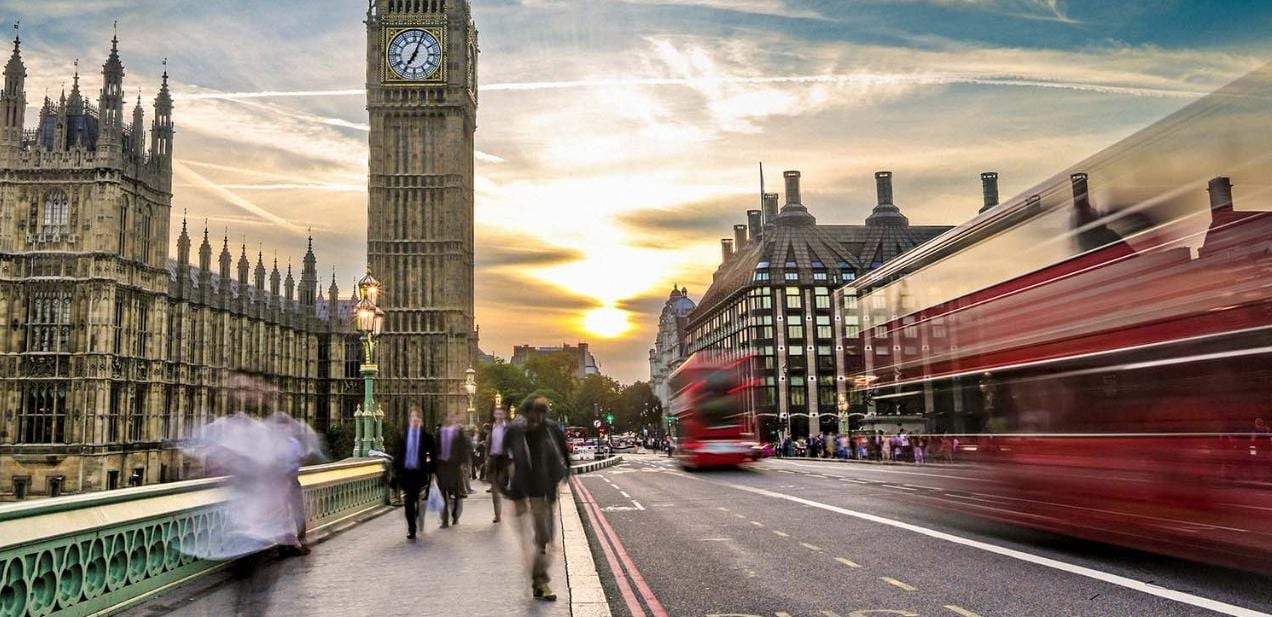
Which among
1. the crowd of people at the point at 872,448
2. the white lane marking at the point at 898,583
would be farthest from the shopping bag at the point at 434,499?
the crowd of people at the point at 872,448

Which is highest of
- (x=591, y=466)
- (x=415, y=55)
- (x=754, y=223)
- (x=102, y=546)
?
(x=415, y=55)

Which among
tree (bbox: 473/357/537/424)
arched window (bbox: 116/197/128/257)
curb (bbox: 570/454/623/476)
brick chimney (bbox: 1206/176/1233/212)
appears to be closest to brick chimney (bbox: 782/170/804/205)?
tree (bbox: 473/357/537/424)

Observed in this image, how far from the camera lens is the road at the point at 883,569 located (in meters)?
8.52

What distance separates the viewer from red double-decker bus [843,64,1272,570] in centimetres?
887

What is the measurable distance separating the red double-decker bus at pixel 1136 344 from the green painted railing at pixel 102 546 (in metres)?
9.15

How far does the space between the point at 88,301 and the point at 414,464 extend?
145 feet

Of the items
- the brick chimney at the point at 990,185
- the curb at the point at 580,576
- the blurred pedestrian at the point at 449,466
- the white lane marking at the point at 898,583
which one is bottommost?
the white lane marking at the point at 898,583

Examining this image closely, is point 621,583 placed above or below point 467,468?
below

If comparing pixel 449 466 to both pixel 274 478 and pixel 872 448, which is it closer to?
pixel 274 478

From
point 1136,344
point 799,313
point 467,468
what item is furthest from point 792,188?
point 1136,344

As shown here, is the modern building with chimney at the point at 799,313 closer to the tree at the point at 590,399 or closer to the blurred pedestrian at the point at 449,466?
the tree at the point at 590,399

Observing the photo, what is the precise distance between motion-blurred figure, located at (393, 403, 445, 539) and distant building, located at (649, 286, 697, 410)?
128 meters

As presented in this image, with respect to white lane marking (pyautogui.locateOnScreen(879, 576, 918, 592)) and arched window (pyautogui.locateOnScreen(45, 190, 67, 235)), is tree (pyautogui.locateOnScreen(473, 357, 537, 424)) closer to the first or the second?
arched window (pyautogui.locateOnScreen(45, 190, 67, 235))

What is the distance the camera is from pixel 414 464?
49.5 ft
